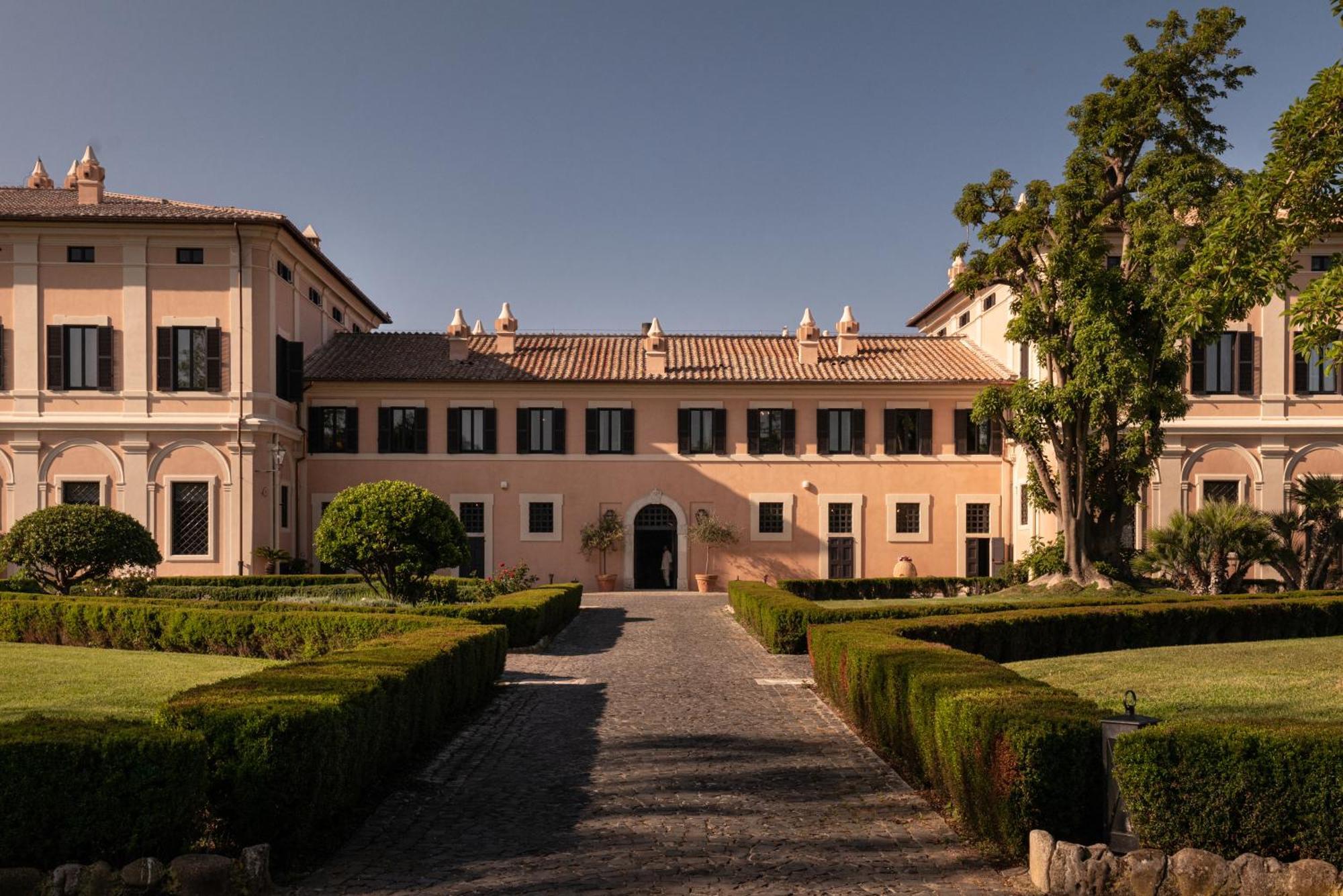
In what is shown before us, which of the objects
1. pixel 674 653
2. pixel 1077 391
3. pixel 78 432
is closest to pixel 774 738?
pixel 674 653

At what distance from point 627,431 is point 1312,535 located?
56.2 ft

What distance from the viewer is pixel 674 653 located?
17.0 m

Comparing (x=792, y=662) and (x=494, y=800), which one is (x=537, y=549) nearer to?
(x=792, y=662)

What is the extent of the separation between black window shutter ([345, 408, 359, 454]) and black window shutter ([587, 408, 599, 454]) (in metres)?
6.40

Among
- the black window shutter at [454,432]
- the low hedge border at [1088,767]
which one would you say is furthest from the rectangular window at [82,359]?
the low hedge border at [1088,767]

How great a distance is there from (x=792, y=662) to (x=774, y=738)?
588cm

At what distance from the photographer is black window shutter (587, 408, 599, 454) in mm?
32406

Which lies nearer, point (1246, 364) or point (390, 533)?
point (390, 533)

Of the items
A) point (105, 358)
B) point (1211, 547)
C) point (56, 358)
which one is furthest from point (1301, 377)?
point (56, 358)

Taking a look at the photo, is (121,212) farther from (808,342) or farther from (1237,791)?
(1237,791)

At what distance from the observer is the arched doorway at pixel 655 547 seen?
107 ft

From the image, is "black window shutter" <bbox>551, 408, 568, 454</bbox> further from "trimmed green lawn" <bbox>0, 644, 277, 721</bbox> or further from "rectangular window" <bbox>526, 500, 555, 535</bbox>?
"trimmed green lawn" <bbox>0, 644, 277, 721</bbox>

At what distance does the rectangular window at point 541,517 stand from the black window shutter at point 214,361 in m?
8.68

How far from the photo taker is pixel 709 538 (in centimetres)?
3166
